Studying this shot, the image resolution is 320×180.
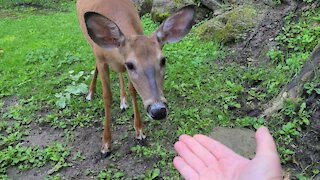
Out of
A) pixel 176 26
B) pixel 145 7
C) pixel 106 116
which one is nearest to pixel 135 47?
pixel 176 26

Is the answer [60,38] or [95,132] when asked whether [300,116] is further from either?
[60,38]

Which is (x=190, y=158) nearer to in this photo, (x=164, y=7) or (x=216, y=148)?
(x=216, y=148)

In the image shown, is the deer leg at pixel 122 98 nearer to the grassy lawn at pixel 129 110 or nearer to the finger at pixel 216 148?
the grassy lawn at pixel 129 110

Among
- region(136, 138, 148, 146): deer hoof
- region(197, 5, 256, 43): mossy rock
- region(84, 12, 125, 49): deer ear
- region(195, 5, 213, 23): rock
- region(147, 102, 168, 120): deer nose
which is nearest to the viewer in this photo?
region(147, 102, 168, 120): deer nose

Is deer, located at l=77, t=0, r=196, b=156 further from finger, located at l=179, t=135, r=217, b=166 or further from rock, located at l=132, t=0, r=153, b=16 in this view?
rock, located at l=132, t=0, r=153, b=16

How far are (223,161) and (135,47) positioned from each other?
1634 millimetres

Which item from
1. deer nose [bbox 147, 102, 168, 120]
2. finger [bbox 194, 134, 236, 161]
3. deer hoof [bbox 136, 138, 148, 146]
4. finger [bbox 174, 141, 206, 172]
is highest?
finger [bbox 194, 134, 236, 161]

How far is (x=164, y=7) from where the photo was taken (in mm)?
9617

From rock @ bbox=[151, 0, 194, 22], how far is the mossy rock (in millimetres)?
1437

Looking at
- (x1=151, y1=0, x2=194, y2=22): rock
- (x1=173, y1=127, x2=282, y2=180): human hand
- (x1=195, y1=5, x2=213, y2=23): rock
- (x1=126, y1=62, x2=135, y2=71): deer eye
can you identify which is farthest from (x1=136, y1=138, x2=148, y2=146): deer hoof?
(x1=151, y1=0, x2=194, y2=22): rock

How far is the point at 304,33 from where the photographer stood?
629cm

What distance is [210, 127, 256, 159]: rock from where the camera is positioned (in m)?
4.43

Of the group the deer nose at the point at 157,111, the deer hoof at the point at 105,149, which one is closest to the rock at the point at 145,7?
the deer hoof at the point at 105,149

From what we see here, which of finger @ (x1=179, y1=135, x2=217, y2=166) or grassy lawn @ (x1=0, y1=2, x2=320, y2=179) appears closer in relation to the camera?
finger @ (x1=179, y1=135, x2=217, y2=166)
